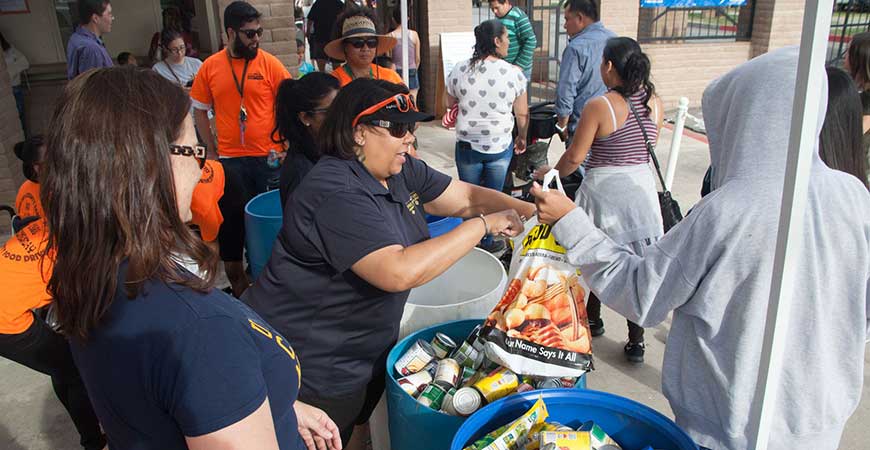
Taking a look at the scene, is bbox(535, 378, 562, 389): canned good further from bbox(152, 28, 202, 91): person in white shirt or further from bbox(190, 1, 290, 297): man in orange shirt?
bbox(152, 28, 202, 91): person in white shirt

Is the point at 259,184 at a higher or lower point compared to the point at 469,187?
lower

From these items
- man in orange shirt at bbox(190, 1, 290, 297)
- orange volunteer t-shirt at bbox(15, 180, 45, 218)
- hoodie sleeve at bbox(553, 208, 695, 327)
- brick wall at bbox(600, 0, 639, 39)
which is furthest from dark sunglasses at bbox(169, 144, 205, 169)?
brick wall at bbox(600, 0, 639, 39)

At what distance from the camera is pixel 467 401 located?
1.74m

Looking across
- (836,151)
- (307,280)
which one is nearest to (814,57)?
(836,151)

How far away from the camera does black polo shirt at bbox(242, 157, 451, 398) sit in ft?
5.74

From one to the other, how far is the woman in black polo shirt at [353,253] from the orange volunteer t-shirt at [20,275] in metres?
0.75

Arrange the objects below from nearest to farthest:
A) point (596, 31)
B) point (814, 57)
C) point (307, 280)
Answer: point (814, 57) → point (307, 280) → point (596, 31)

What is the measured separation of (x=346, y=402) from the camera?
2.05m

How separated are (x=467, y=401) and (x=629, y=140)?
202 cm

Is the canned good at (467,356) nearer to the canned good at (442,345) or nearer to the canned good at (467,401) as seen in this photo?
the canned good at (442,345)

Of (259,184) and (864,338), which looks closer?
(864,338)

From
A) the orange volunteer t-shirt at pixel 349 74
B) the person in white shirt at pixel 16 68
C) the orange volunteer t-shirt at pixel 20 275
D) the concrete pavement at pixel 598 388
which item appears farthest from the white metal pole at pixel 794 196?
the person in white shirt at pixel 16 68

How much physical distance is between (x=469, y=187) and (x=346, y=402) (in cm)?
105

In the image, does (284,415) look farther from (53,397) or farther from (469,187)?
(53,397)
